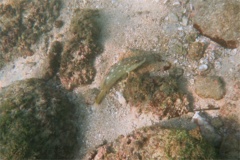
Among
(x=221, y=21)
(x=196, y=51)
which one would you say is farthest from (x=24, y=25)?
(x=221, y=21)

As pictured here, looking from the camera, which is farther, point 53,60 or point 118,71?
point 53,60

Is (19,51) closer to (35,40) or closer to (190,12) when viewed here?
(35,40)

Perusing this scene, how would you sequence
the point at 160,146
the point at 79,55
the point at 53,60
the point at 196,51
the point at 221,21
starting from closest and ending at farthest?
the point at 160,146 < the point at 196,51 < the point at 221,21 < the point at 79,55 < the point at 53,60

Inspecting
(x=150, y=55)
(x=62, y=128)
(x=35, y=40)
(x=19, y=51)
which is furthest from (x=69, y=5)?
(x=62, y=128)

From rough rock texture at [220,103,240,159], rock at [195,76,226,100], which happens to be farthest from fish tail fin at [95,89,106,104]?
rough rock texture at [220,103,240,159]

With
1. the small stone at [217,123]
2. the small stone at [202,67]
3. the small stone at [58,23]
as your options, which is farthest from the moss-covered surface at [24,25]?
the small stone at [217,123]

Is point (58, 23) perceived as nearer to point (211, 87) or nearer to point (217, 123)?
point (211, 87)

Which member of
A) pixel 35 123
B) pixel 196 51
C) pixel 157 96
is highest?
pixel 196 51

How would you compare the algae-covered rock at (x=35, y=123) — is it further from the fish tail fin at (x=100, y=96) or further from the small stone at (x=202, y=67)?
the small stone at (x=202, y=67)
